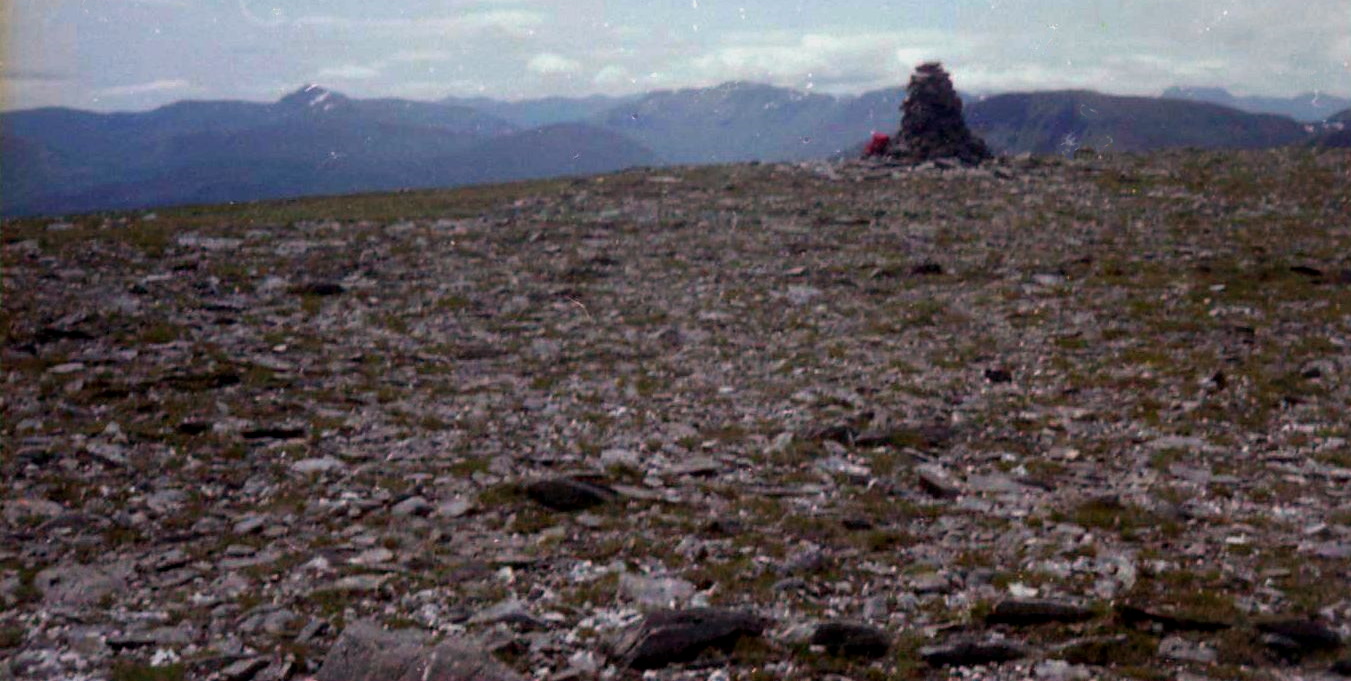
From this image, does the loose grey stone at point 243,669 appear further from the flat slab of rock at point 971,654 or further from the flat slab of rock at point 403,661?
the flat slab of rock at point 971,654

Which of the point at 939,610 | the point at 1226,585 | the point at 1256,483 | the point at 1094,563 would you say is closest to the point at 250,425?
the point at 939,610

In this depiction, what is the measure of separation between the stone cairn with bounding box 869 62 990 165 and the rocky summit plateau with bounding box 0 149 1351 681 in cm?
2029

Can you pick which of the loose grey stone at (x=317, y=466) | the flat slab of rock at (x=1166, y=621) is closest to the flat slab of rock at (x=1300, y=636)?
the flat slab of rock at (x=1166, y=621)

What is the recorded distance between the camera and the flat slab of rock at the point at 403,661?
8781 millimetres

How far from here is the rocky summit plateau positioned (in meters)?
10.1

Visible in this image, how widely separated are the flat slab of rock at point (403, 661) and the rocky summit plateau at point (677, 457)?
4cm

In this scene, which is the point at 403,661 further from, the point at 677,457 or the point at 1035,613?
the point at 677,457

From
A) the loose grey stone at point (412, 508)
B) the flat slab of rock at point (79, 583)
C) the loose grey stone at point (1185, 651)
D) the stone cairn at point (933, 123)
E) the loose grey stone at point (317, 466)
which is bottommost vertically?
the loose grey stone at point (1185, 651)

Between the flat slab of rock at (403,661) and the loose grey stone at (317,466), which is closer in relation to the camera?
the flat slab of rock at (403,661)

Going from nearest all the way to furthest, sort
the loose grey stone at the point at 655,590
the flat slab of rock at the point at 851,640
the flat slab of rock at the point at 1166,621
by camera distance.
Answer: the flat slab of rock at the point at 851,640, the flat slab of rock at the point at 1166,621, the loose grey stone at the point at 655,590

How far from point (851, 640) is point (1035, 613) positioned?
6.59ft

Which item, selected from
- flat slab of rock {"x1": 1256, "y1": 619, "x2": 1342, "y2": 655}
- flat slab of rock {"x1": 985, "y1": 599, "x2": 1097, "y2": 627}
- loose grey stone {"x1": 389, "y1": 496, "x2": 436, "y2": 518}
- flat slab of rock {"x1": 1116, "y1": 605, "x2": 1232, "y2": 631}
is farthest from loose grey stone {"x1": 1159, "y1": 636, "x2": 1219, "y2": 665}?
loose grey stone {"x1": 389, "y1": 496, "x2": 436, "y2": 518}

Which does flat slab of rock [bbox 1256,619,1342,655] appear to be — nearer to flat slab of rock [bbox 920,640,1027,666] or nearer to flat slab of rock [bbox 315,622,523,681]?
flat slab of rock [bbox 920,640,1027,666]

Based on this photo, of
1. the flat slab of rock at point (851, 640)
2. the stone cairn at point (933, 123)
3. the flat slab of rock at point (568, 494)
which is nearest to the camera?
the flat slab of rock at point (851, 640)
